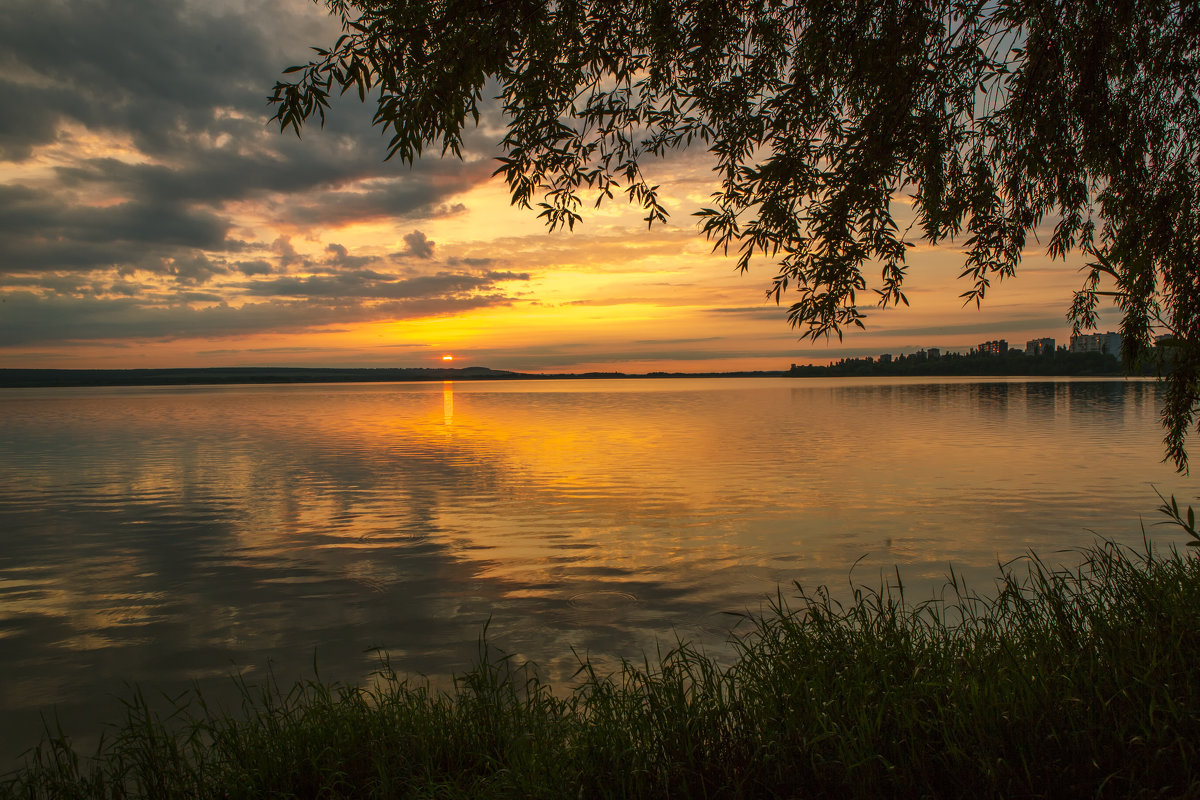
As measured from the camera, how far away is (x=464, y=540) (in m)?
16.1

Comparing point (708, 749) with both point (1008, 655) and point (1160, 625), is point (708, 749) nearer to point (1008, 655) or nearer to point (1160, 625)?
point (1008, 655)

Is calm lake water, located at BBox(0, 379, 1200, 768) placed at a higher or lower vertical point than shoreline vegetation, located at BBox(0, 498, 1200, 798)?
lower

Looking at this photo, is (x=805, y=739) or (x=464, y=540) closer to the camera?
(x=805, y=739)

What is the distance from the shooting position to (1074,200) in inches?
390

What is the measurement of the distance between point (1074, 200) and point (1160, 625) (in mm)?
5829

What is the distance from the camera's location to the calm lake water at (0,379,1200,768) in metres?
9.81

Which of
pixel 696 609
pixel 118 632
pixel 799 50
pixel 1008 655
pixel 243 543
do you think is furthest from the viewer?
pixel 243 543

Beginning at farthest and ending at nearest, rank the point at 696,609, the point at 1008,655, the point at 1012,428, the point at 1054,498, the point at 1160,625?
the point at 1012,428 < the point at 1054,498 < the point at 696,609 < the point at 1160,625 < the point at 1008,655

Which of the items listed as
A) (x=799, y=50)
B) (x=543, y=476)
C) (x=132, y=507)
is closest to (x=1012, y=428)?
(x=543, y=476)

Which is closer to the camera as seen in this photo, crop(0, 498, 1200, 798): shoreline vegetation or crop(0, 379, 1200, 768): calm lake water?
crop(0, 498, 1200, 798): shoreline vegetation

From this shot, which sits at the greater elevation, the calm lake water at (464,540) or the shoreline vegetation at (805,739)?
the shoreline vegetation at (805,739)

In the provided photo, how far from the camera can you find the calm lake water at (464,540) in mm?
9812

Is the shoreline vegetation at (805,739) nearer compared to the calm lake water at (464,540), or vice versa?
the shoreline vegetation at (805,739)

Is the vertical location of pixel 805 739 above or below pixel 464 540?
above
